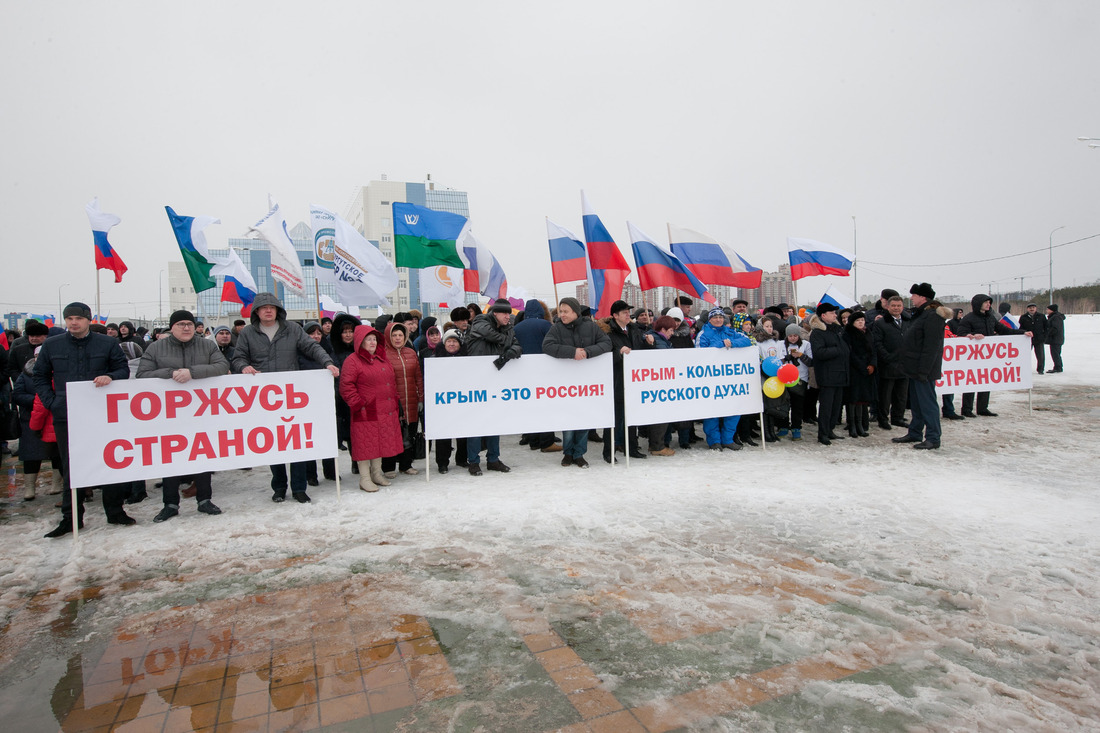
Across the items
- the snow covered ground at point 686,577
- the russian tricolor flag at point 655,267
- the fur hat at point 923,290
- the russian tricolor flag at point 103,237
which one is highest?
the russian tricolor flag at point 103,237

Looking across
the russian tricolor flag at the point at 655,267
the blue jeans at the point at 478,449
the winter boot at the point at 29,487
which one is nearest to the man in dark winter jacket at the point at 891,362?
the russian tricolor flag at the point at 655,267

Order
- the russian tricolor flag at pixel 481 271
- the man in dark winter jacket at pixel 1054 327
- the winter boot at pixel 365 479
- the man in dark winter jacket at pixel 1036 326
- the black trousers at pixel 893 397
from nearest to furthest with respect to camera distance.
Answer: the winter boot at pixel 365 479
the black trousers at pixel 893 397
the russian tricolor flag at pixel 481 271
the man in dark winter jacket at pixel 1036 326
the man in dark winter jacket at pixel 1054 327

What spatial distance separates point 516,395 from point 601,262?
284 centimetres

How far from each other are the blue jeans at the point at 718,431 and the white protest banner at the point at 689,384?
0.26m

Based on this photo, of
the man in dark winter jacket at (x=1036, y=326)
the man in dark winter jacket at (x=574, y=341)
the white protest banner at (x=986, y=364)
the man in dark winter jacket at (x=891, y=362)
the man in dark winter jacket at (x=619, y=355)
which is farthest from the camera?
the man in dark winter jacket at (x=1036, y=326)

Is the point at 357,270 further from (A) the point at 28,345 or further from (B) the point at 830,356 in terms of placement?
(B) the point at 830,356

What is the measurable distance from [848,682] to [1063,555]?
107 inches

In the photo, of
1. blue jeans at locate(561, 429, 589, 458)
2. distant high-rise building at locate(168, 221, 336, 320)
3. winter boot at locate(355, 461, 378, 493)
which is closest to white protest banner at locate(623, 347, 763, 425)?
blue jeans at locate(561, 429, 589, 458)

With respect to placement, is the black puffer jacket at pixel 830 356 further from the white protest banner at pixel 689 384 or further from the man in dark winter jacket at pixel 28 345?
the man in dark winter jacket at pixel 28 345

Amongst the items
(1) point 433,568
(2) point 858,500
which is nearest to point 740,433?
(2) point 858,500

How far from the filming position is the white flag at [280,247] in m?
9.86

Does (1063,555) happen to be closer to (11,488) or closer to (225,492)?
(225,492)

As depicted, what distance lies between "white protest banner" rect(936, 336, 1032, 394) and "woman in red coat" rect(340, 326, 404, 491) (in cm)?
859

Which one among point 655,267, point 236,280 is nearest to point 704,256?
point 655,267
